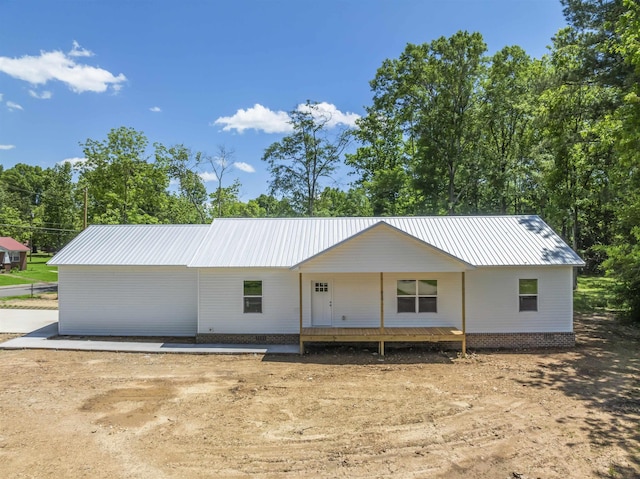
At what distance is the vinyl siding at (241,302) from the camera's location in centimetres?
1415

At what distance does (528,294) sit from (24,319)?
21443mm

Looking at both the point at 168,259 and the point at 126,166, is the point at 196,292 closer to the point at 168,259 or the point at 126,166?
the point at 168,259

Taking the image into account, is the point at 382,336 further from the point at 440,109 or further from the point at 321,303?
the point at 440,109

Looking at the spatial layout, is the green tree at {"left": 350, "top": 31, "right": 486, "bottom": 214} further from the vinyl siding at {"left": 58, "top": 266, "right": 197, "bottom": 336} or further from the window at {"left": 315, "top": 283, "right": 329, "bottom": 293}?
the vinyl siding at {"left": 58, "top": 266, "right": 197, "bottom": 336}

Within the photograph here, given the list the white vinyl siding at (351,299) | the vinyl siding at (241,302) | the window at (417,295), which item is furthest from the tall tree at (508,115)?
the vinyl siding at (241,302)

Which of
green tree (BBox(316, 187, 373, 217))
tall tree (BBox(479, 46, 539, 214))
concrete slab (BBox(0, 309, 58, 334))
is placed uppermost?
tall tree (BBox(479, 46, 539, 214))

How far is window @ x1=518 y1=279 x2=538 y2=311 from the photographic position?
46.1 ft

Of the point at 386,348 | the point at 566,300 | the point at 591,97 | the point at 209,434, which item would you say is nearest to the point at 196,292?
the point at 386,348

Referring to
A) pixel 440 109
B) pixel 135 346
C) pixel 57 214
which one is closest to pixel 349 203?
pixel 440 109

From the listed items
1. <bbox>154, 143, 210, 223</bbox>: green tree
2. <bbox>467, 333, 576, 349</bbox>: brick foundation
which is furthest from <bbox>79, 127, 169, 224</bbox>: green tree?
<bbox>467, 333, 576, 349</bbox>: brick foundation

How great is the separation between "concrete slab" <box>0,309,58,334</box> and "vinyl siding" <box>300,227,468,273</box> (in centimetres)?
1249

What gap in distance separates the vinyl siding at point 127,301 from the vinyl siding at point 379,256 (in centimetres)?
545

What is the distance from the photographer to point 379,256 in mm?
13203

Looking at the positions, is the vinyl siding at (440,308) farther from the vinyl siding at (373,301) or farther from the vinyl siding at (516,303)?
the vinyl siding at (516,303)
